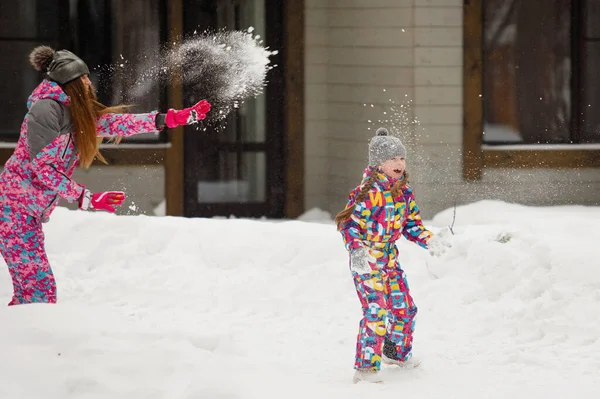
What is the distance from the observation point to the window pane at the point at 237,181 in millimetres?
12703

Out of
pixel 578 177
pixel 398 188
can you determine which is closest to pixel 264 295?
pixel 398 188

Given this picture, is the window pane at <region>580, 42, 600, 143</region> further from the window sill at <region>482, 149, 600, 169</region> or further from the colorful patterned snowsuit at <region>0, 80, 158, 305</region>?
the colorful patterned snowsuit at <region>0, 80, 158, 305</region>

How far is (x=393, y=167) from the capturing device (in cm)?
607

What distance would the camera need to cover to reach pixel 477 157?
12016mm

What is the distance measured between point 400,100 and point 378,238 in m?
5.89

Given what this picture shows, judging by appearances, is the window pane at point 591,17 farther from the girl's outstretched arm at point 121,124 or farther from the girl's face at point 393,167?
the girl's face at point 393,167

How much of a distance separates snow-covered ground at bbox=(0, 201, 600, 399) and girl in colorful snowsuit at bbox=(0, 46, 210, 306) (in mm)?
445

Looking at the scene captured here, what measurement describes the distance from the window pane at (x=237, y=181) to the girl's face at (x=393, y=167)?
6.72 metres

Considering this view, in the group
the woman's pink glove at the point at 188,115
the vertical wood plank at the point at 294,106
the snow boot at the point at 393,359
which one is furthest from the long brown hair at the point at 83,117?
the vertical wood plank at the point at 294,106

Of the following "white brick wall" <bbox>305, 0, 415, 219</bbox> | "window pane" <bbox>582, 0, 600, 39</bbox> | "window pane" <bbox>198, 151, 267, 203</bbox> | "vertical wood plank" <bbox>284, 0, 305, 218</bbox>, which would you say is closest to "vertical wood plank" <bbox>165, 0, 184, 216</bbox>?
"window pane" <bbox>198, 151, 267, 203</bbox>

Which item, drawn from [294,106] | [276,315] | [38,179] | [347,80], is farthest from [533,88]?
[38,179]

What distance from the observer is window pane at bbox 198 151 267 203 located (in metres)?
12.7

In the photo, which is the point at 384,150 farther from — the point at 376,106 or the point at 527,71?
the point at 527,71

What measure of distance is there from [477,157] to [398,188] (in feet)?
20.0
